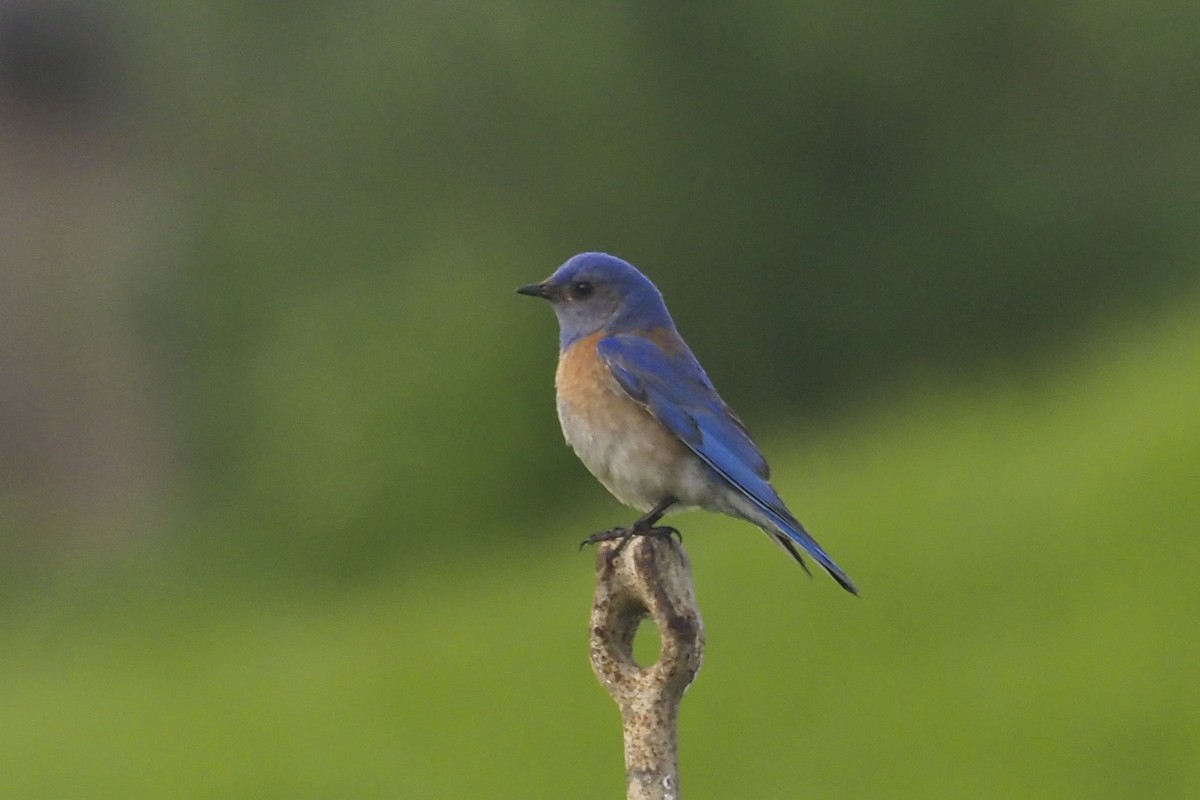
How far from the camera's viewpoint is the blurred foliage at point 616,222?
11.6 metres

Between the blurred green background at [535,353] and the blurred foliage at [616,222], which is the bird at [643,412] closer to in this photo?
the blurred green background at [535,353]

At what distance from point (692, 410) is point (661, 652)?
82.9 inches

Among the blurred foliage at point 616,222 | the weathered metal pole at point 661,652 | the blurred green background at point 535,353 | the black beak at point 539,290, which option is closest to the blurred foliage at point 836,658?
the blurred green background at point 535,353

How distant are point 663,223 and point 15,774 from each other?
5882 millimetres

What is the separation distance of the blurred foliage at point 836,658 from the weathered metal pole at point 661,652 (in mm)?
3694

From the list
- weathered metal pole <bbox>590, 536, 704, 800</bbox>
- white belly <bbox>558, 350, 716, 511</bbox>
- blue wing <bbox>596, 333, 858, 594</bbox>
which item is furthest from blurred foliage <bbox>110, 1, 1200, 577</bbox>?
weathered metal pole <bbox>590, 536, 704, 800</bbox>

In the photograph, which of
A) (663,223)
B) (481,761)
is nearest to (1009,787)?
(481,761)

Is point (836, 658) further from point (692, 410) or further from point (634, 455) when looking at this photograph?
point (634, 455)

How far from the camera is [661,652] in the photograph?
2275 mm

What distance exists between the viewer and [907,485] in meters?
8.30

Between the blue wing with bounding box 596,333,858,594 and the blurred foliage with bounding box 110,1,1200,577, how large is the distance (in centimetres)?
669

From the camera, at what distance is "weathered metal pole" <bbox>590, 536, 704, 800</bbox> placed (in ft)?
7.23

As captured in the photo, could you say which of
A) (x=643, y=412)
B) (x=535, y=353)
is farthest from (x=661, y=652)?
(x=535, y=353)

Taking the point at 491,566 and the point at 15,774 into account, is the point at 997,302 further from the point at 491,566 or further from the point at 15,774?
the point at 15,774
